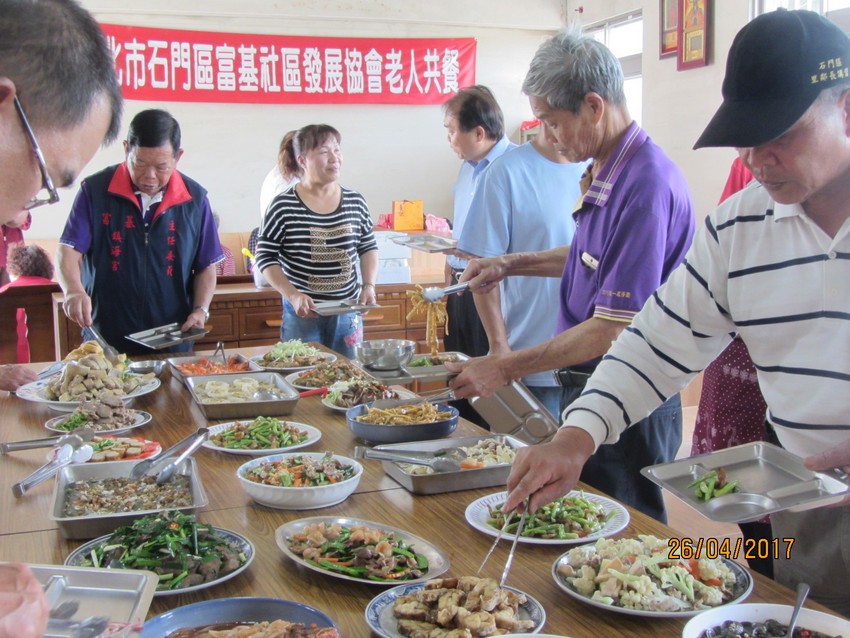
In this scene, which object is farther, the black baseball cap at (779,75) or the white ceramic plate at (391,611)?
the black baseball cap at (779,75)

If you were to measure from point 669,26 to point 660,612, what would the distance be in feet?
19.9

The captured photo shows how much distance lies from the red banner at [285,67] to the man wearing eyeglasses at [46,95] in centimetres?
698

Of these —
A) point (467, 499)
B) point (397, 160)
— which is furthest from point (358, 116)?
point (467, 499)

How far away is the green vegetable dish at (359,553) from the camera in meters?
1.47

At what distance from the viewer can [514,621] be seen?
4.24ft

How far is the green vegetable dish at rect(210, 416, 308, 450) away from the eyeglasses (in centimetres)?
131

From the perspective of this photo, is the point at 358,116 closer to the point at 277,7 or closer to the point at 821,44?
the point at 277,7

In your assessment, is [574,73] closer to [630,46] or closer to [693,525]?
[693,525]

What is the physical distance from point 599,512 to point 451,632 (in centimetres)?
59

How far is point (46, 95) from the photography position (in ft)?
3.05

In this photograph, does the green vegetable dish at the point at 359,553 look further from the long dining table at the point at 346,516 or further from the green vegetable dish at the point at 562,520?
the green vegetable dish at the point at 562,520

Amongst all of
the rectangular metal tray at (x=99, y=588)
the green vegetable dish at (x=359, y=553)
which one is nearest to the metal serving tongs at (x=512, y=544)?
the green vegetable dish at (x=359, y=553)

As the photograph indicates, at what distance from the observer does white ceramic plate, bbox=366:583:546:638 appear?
1.29m
